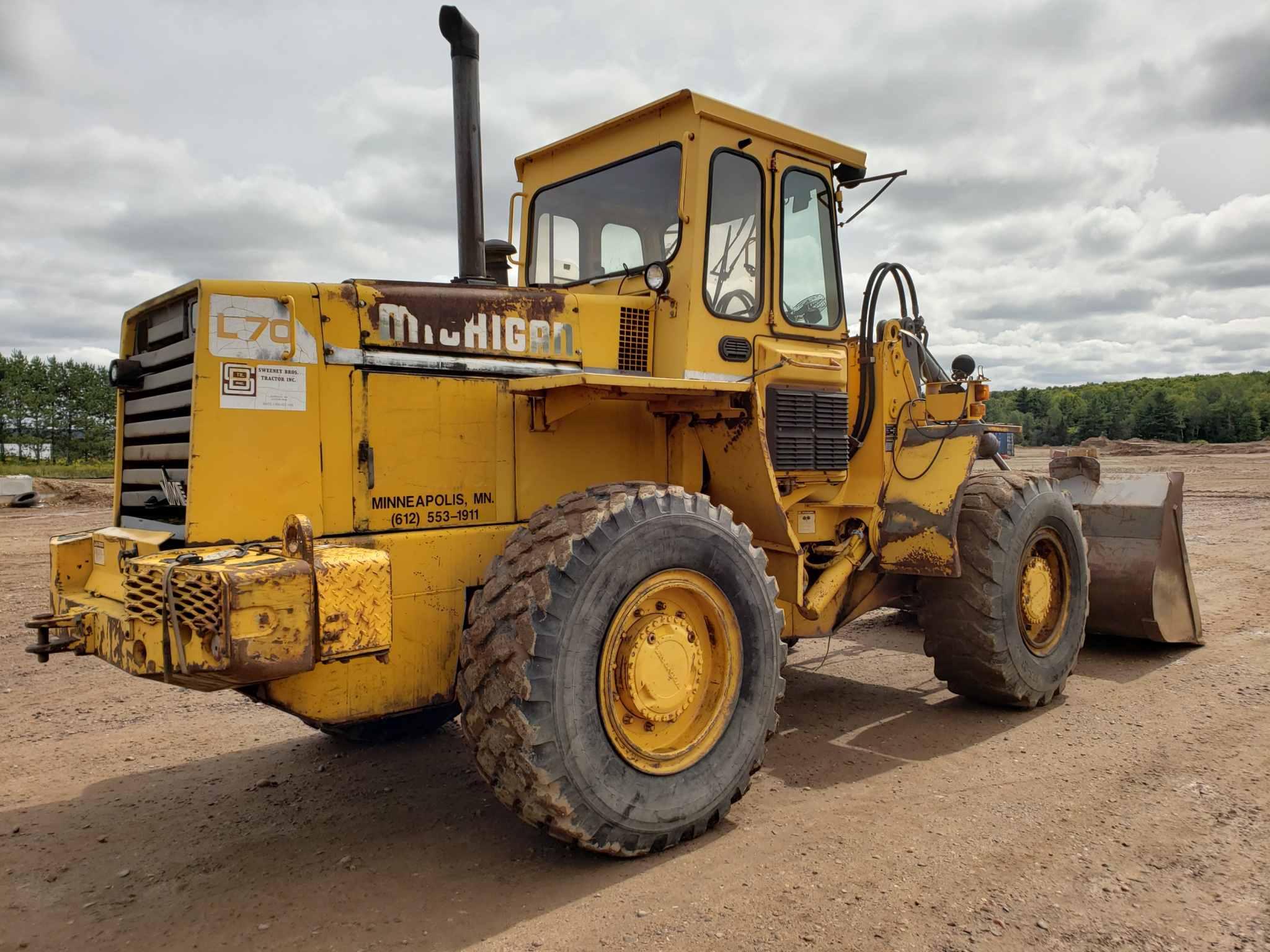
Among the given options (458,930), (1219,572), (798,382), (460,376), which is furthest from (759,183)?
(1219,572)

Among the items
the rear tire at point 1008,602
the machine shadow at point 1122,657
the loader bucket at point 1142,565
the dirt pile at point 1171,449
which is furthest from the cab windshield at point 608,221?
the dirt pile at point 1171,449

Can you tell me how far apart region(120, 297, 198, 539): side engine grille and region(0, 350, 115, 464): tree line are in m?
45.6

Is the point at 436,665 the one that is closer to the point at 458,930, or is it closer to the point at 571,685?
the point at 571,685

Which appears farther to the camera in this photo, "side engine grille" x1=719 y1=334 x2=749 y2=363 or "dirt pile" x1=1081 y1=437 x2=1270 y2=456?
"dirt pile" x1=1081 y1=437 x2=1270 y2=456

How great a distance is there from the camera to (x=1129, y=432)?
214 ft

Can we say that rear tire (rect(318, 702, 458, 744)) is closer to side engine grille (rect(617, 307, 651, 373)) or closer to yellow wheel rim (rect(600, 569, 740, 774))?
yellow wheel rim (rect(600, 569, 740, 774))

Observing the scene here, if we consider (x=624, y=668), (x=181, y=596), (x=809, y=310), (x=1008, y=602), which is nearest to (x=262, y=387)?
(x=181, y=596)

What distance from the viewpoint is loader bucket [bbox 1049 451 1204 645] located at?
6.84 meters

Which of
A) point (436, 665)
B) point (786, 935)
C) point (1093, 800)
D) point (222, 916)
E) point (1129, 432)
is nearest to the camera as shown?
point (786, 935)

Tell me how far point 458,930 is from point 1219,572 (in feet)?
34.7

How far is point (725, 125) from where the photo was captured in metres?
4.65

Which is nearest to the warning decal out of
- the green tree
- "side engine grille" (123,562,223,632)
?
"side engine grille" (123,562,223,632)

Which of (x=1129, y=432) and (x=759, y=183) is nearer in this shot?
(x=759, y=183)

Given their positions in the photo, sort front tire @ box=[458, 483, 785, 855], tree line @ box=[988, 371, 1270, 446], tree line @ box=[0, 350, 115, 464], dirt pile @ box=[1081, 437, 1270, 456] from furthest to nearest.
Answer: tree line @ box=[988, 371, 1270, 446], tree line @ box=[0, 350, 115, 464], dirt pile @ box=[1081, 437, 1270, 456], front tire @ box=[458, 483, 785, 855]
